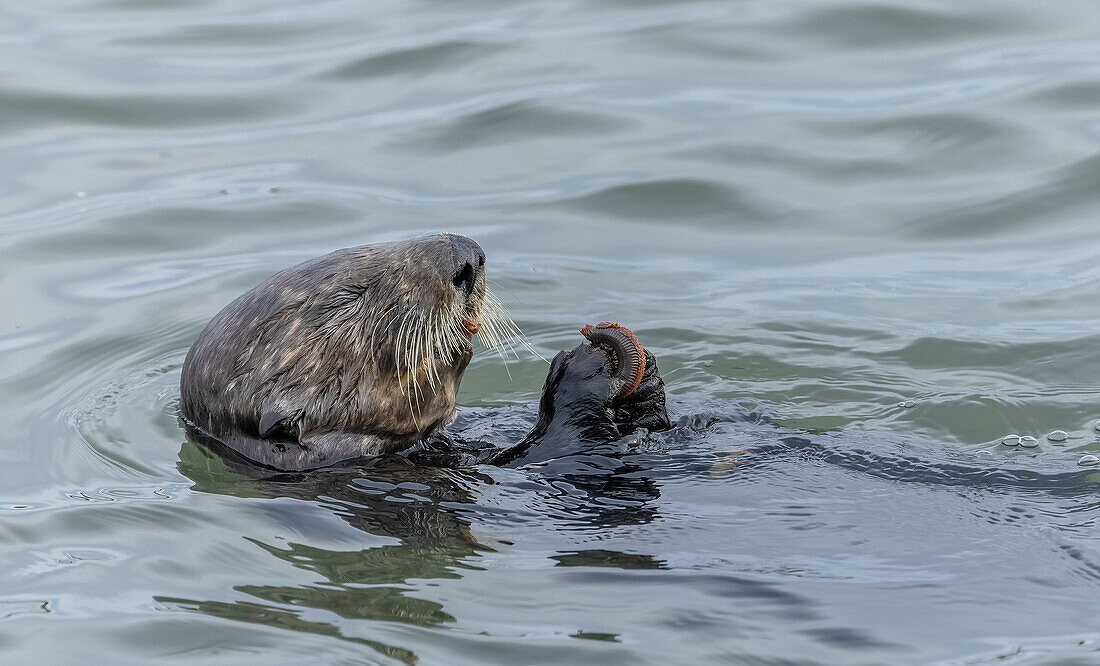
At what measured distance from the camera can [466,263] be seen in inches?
157

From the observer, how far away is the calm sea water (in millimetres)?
3248

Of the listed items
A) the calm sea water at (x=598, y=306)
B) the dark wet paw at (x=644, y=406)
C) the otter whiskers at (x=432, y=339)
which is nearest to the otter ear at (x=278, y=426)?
the calm sea water at (x=598, y=306)

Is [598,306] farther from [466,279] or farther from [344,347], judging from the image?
[344,347]

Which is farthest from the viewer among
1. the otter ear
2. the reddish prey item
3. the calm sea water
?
the reddish prey item

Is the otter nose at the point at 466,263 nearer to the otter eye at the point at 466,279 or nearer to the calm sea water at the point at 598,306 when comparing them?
the otter eye at the point at 466,279

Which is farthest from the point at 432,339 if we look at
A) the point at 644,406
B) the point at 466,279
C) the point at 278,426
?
the point at 644,406

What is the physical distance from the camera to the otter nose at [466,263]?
3979mm

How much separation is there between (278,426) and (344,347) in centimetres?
33

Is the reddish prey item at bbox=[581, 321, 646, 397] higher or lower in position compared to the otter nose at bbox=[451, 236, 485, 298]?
lower

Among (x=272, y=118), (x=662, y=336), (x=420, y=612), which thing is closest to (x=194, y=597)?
(x=420, y=612)

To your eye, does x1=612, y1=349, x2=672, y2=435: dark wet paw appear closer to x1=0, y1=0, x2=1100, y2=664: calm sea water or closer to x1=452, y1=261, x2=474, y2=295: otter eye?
x1=0, y1=0, x2=1100, y2=664: calm sea water

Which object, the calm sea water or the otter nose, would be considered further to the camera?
the otter nose

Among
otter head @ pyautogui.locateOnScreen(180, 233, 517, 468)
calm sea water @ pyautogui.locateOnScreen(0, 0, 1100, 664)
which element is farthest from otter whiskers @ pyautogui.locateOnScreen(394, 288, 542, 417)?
calm sea water @ pyautogui.locateOnScreen(0, 0, 1100, 664)

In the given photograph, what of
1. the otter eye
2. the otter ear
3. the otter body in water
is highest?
the otter eye
